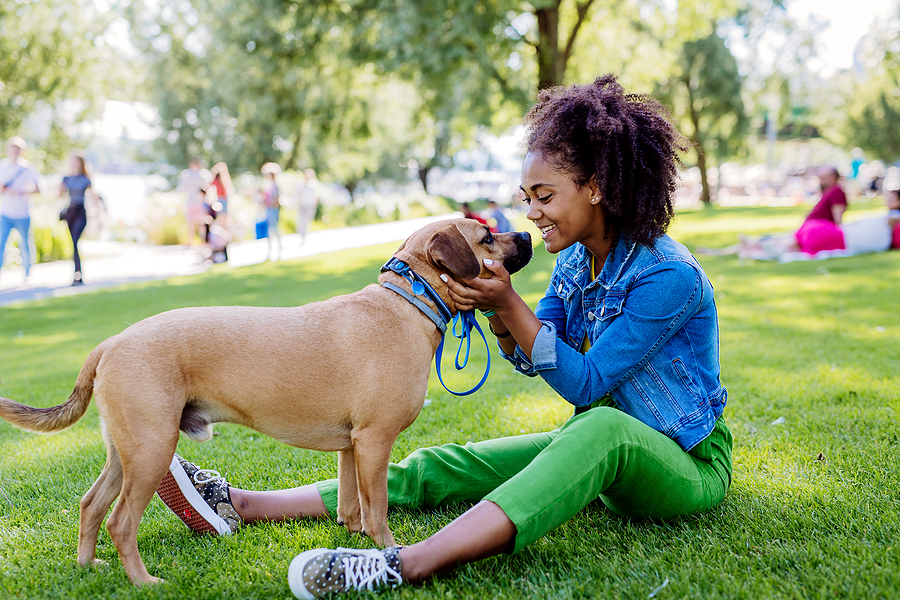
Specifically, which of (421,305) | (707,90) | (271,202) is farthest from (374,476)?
(707,90)

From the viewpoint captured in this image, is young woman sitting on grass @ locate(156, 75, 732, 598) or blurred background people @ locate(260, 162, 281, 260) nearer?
young woman sitting on grass @ locate(156, 75, 732, 598)

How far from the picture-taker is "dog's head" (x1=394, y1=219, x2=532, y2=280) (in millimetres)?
3047

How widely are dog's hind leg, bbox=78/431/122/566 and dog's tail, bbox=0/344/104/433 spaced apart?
0.23 meters

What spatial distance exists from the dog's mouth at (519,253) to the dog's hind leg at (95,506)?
6.93 feet

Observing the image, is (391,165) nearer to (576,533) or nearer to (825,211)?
(825,211)

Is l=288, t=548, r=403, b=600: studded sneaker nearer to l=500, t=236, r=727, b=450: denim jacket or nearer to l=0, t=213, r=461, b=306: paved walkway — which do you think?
l=500, t=236, r=727, b=450: denim jacket

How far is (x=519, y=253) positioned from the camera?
11.5 ft

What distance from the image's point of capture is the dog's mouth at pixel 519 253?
3498mm

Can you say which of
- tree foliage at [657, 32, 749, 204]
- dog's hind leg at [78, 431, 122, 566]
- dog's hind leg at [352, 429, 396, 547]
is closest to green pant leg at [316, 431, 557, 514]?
dog's hind leg at [352, 429, 396, 547]

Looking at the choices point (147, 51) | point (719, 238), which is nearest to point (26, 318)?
point (719, 238)

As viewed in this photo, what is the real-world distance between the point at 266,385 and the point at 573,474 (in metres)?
1.34

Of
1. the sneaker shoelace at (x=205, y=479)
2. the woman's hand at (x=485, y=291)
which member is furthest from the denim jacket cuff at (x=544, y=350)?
the sneaker shoelace at (x=205, y=479)

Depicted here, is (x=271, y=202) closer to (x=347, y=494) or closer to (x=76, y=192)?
(x=76, y=192)

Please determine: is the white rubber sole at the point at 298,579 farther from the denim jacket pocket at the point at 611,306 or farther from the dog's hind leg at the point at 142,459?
the denim jacket pocket at the point at 611,306
